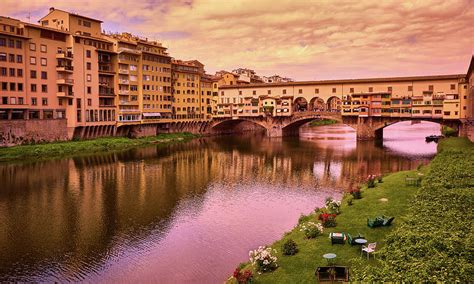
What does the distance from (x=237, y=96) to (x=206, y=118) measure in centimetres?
986

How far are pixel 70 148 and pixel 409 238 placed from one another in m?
59.9

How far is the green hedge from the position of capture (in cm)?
1066

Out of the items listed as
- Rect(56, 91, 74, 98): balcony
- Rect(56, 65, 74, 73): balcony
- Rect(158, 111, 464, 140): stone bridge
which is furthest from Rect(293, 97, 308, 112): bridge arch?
Rect(56, 91, 74, 98): balcony

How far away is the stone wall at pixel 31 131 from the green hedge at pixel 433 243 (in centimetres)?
5900

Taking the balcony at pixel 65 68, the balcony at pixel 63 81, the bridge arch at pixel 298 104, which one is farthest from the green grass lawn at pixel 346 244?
the bridge arch at pixel 298 104

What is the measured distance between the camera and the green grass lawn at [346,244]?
16.9 meters

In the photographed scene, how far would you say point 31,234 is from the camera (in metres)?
25.5

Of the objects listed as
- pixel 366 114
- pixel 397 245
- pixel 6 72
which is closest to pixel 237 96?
pixel 366 114

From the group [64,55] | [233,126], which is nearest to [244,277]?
[64,55]

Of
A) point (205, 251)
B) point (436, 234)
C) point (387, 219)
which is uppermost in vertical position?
point (436, 234)

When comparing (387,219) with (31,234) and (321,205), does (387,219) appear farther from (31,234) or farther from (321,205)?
(31,234)

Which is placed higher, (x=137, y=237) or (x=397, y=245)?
(x=397, y=245)

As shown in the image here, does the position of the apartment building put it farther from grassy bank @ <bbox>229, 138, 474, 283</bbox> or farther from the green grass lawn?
grassy bank @ <bbox>229, 138, 474, 283</bbox>

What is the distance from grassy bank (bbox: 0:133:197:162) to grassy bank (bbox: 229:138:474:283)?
46455 millimetres
